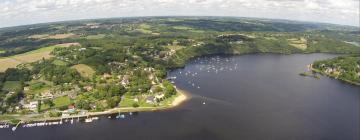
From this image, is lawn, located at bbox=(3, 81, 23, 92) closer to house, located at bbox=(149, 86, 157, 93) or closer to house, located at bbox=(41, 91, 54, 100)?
house, located at bbox=(41, 91, 54, 100)

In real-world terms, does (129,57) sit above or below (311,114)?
above

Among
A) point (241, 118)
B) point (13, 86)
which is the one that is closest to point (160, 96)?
point (241, 118)

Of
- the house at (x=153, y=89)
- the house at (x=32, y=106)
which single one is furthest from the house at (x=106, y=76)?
the house at (x=32, y=106)

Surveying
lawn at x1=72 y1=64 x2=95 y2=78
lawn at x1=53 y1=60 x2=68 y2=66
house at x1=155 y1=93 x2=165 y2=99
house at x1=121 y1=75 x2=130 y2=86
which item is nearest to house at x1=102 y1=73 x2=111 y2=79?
lawn at x1=72 y1=64 x2=95 y2=78

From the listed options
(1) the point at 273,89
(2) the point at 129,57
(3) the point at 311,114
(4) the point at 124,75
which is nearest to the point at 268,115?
(3) the point at 311,114

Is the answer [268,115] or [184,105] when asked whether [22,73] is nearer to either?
[184,105]

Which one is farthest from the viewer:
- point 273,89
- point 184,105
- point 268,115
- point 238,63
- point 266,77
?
point 238,63

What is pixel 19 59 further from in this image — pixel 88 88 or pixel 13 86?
pixel 88 88
